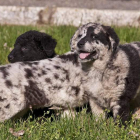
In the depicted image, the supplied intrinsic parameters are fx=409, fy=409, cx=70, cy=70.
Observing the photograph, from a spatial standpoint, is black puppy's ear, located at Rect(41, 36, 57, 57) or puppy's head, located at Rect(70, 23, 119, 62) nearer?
puppy's head, located at Rect(70, 23, 119, 62)

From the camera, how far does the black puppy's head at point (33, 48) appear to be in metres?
6.96

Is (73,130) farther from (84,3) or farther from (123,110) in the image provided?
(84,3)

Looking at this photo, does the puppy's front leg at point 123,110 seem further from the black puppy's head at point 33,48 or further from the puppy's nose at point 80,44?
the black puppy's head at point 33,48

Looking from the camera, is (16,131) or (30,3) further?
(30,3)

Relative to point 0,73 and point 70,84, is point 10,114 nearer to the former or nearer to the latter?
point 0,73

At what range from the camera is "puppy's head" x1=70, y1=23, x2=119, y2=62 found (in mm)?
5801

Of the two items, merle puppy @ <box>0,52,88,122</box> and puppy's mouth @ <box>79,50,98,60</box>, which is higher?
puppy's mouth @ <box>79,50,98,60</box>

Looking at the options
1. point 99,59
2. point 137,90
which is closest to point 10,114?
point 99,59

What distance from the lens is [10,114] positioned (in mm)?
5801

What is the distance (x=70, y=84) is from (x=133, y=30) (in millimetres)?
3162

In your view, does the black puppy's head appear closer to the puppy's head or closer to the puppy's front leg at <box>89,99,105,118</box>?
the puppy's head

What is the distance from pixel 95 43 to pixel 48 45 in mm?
1333

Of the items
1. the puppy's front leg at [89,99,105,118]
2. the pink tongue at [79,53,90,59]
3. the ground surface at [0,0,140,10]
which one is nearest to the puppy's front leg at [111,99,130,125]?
the puppy's front leg at [89,99,105,118]

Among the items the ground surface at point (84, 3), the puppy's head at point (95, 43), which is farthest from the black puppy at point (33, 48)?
the ground surface at point (84, 3)
